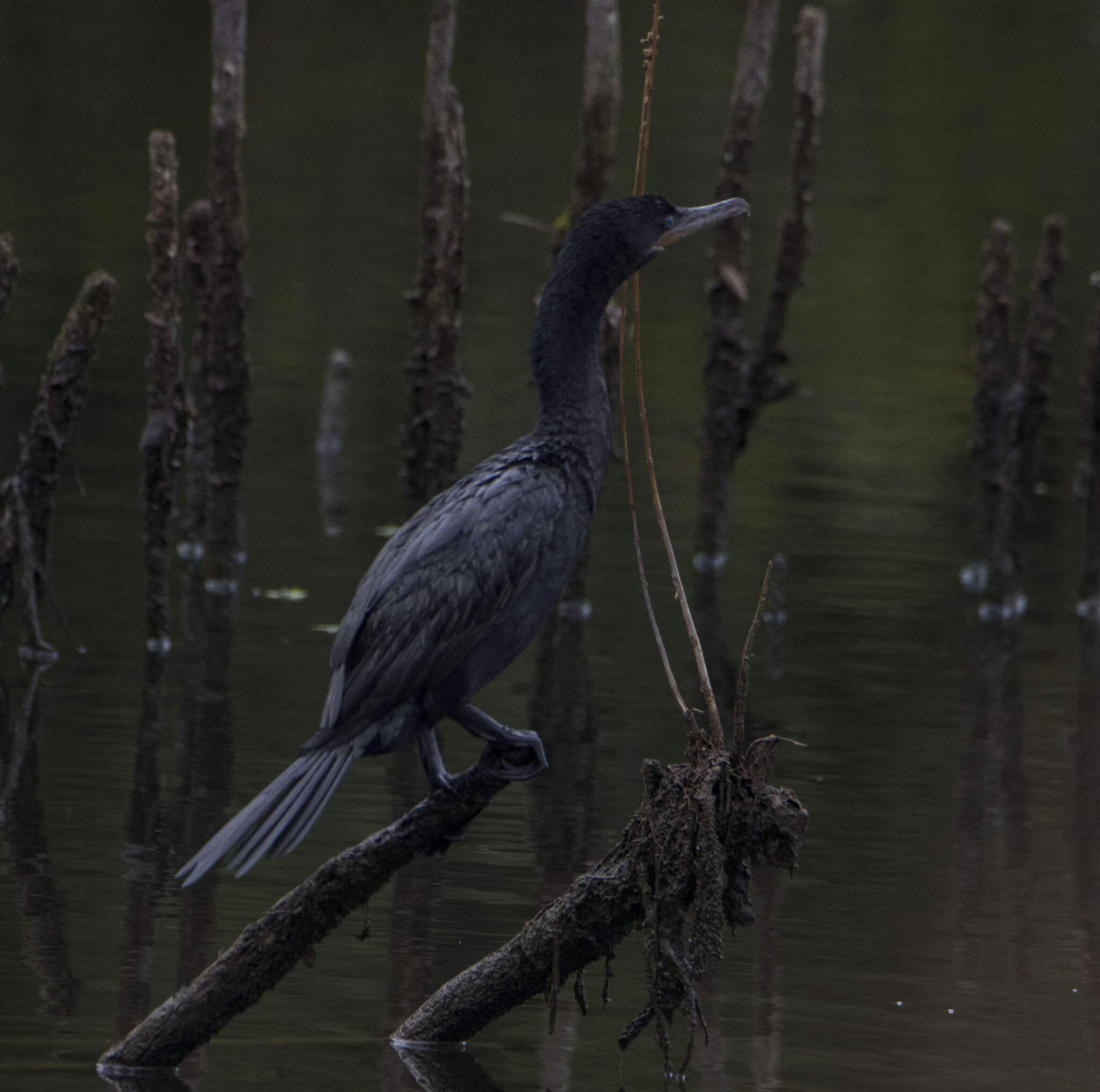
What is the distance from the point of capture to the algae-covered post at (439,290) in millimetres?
10383

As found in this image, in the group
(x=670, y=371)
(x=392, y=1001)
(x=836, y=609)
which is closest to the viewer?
(x=392, y=1001)

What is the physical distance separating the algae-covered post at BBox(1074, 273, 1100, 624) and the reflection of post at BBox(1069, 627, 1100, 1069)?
0.30m

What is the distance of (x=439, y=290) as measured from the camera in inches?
412

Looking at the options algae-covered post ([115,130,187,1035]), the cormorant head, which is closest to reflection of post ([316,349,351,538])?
algae-covered post ([115,130,187,1035])

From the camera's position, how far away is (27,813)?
24.7ft

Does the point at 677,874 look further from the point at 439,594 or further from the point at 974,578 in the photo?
the point at 974,578

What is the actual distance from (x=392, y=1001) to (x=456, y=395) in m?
5.30

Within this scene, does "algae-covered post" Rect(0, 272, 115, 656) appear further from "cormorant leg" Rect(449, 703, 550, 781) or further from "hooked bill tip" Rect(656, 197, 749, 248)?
"cormorant leg" Rect(449, 703, 550, 781)

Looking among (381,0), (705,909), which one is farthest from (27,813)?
(381,0)

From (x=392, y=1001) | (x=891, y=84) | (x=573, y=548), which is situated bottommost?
(x=392, y=1001)

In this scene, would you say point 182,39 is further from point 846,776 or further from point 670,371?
point 846,776

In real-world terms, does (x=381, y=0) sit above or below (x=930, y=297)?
above

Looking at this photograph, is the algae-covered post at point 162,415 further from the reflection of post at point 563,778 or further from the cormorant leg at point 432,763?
the cormorant leg at point 432,763

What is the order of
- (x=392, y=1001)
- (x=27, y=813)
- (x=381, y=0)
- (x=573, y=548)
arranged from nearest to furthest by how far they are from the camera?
(x=573, y=548)
(x=392, y=1001)
(x=27, y=813)
(x=381, y=0)
